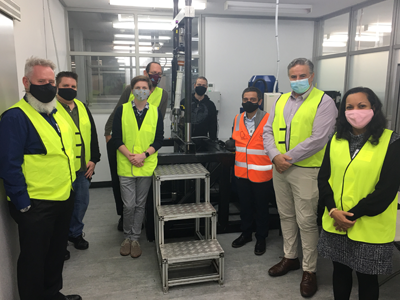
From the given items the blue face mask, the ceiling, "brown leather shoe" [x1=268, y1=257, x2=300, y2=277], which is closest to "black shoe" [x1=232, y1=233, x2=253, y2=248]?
"brown leather shoe" [x1=268, y1=257, x2=300, y2=277]

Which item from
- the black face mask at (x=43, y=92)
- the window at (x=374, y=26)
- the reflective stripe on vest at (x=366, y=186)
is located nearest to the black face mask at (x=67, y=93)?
the black face mask at (x=43, y=92)

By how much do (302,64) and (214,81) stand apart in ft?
10.1

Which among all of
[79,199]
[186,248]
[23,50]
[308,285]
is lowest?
[308,285]

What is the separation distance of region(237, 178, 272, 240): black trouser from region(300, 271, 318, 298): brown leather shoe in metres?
0.62

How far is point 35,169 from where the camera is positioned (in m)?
1.66

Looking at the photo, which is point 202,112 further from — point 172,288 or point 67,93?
point 172,288

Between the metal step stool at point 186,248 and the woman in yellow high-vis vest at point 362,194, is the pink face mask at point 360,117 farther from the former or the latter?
the metal step stool at point 186,248

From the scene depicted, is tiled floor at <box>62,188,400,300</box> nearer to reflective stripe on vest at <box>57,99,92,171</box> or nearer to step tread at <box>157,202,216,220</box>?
step tread at <box>157,202,216,220</box>

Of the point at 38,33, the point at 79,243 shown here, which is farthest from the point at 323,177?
the point at 38,33

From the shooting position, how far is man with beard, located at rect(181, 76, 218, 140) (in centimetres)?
411

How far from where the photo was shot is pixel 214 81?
5.21m

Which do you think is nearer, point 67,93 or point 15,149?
point 15,149

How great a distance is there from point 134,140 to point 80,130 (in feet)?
1.50

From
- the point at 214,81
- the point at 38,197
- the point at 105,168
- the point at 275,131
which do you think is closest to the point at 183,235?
the point at 275,131
